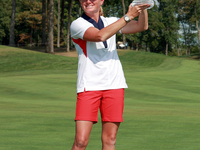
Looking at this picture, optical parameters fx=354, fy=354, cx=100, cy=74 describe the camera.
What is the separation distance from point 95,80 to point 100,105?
318 millimetres

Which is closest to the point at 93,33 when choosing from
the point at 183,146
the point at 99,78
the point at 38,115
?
the point at 99,78

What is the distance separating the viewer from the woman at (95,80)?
3.58 meters

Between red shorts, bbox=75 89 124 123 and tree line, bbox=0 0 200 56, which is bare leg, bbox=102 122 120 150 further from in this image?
tree line, bbox=0 0 200 56

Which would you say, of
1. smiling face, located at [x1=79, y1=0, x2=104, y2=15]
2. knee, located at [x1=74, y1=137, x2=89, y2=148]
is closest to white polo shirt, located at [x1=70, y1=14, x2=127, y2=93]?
smiling face, located at [x1=79, y1=0, x2=104, y2=15]

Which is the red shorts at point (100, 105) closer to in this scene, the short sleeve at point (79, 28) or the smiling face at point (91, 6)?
the short sleeve at point (79, 28)

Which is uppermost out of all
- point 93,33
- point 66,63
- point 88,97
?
point 93,33

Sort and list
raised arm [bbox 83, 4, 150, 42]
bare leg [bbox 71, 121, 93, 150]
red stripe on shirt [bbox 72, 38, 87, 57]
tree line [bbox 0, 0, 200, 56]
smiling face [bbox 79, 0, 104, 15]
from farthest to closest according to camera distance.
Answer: tree line [bbox 0, 0, 200, 56]
smiling face [bbox 79, 0, 104, 15]
red stripe on shirt [bbox 72, 38, 87, 57]
bare leg [bbox 71, 121, 93, 150]
raised arm [bbox 83, 4, 150, 42]

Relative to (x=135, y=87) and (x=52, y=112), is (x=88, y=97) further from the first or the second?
(x=135, y=87)

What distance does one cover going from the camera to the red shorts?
359 cm

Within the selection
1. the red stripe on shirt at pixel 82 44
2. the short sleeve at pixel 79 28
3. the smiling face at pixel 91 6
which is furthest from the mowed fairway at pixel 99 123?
the smiling face at pixel 91 6

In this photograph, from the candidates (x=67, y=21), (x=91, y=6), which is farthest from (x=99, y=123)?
(x=67, y=21)

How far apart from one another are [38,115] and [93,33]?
16.2 feet

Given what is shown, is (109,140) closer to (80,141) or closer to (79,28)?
(80,141)

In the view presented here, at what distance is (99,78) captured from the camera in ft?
11.9
